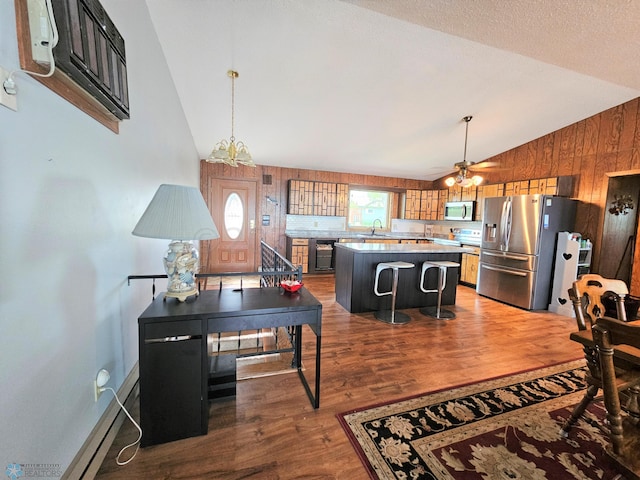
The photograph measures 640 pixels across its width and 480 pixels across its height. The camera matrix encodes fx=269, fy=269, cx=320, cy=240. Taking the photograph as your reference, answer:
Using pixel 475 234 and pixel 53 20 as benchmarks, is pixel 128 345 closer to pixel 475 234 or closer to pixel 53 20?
pixel 53 20

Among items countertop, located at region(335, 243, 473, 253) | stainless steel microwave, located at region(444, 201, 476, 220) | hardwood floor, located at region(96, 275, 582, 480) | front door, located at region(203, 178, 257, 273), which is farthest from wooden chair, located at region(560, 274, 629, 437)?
front door, located at region(203, 178, 257, 273)

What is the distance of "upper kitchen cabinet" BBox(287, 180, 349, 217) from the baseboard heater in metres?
4.65

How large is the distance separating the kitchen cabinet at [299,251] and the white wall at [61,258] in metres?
3.85

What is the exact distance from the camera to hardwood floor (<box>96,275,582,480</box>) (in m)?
1.39

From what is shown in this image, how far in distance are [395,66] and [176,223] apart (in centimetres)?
270

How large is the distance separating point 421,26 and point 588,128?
3.65m

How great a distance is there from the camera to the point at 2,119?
0.84 m

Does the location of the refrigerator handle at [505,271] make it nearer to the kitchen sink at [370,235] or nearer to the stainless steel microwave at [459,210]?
the stainless steel microwave at [459,210]

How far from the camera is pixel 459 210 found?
19.2ft

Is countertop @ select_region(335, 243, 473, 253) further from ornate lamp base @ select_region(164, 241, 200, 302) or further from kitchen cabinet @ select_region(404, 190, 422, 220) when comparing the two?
kitchen cabinet @ select_region(404, 190, 422, 220)

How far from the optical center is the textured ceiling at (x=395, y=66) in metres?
2.11

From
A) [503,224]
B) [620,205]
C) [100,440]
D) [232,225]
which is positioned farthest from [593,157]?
[232,225]

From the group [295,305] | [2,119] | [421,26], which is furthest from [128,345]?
[421,26]

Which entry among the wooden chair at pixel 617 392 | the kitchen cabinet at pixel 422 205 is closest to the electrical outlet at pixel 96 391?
the wooden chair at pixel 617 392
